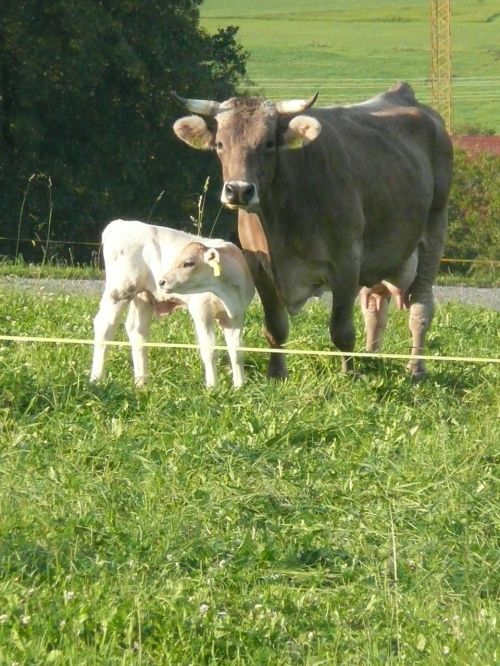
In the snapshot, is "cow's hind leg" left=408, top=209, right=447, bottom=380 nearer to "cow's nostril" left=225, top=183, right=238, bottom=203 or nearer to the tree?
"cow's nostril" left=225, top=183, right=238, bottom=203

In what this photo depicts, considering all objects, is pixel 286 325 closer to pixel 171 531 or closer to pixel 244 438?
pixel 244 438

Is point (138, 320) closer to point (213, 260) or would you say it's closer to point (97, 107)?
point (213, 260)

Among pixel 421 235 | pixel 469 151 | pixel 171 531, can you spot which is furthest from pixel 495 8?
pixel 171 531

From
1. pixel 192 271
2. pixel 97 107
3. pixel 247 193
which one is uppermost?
pixel 247 193

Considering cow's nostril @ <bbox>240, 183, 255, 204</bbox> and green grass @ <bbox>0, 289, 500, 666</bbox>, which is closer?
green grass @ <bbox>0, 289, 500, 666</bbox>

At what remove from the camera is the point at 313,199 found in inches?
372

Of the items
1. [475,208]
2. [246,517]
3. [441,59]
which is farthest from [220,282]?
[441,59]

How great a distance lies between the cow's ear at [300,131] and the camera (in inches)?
360

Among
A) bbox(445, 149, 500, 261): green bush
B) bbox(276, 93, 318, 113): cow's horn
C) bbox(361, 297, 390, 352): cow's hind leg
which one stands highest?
bbox(276, 93, 318, 113): cow's horn

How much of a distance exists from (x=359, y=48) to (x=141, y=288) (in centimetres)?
6184

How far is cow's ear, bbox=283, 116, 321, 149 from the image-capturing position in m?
9.13

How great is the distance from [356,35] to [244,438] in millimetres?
67727

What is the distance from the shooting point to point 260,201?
364 inches

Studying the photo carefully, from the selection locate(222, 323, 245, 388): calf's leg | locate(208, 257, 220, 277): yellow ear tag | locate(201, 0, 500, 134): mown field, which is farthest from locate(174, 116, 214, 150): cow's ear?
locate(201, 0, 500, 134): mown field
